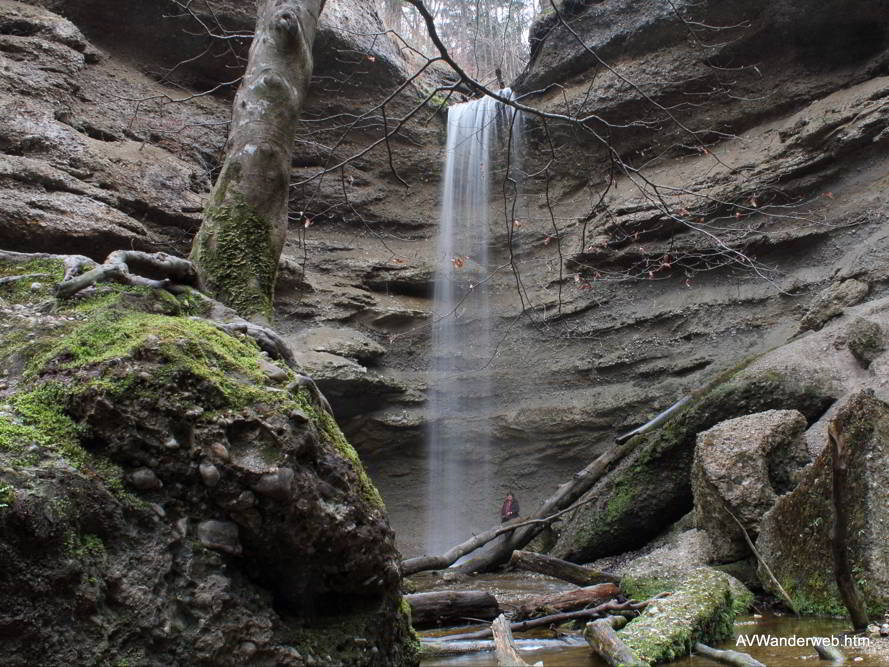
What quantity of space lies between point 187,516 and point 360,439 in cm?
1026

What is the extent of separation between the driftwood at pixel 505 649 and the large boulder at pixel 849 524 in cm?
213

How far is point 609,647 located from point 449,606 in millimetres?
1405

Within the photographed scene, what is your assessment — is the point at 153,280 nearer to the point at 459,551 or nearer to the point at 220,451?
the point at 220,451

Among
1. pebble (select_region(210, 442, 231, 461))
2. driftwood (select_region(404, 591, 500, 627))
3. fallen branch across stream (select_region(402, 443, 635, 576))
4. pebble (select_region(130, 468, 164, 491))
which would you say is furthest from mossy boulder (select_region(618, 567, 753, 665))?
fallen branch across stream (select_region(402, 443, 635, 576))

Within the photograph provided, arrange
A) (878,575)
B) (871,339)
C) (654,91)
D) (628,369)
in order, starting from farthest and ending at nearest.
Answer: (654,91) → (628,369) → (871,339) → (878,575)

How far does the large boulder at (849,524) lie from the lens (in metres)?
3.88

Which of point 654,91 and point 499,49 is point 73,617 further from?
point 499,49

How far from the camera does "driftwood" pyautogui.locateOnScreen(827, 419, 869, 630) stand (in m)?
3.11

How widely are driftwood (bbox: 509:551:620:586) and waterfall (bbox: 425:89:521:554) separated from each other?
6027 mm

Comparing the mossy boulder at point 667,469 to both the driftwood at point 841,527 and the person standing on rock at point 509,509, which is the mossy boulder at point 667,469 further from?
the driftwood at point 841,527

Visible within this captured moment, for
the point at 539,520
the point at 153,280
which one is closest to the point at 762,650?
the point at 153,280

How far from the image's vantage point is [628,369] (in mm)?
11539

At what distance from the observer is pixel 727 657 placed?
119 inches

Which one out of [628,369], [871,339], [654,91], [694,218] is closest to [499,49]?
[654,91]
